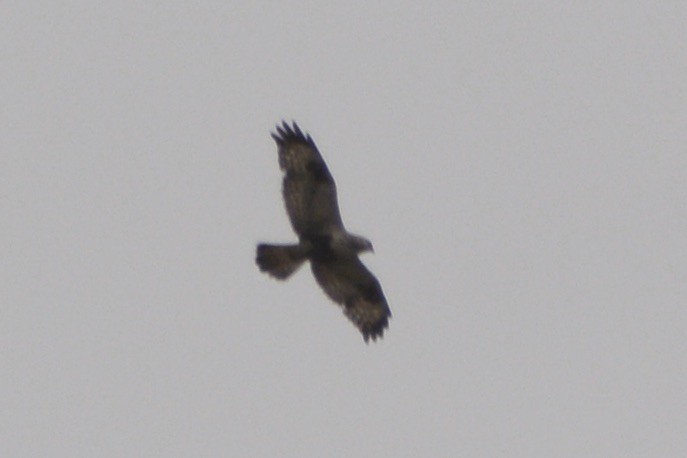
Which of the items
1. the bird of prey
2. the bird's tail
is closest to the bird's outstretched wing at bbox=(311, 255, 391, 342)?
the bird of prey

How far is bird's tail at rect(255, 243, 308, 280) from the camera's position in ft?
56.9

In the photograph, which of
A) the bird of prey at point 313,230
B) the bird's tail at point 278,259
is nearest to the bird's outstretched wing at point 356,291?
the bird of prey at point 313,230

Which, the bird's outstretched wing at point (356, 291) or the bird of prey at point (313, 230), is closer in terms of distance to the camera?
the bird of prey at point (313, 230)

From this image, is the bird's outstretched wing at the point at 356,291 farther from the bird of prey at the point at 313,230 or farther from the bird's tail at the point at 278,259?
the bird's tail at the point at 278,259

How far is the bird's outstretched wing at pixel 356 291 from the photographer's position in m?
17.6

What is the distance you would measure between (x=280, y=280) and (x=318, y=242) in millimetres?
535

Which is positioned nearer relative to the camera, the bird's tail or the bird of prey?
the bird of prey

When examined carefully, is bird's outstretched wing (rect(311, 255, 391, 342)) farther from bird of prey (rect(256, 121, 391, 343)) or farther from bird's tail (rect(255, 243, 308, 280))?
bird's tail (rect(255, 243, 308, 280))

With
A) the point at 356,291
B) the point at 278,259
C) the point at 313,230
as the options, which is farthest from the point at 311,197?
the point at 356,291

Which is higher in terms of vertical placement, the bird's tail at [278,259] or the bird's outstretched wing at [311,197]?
the bird's outstretched wing at [311,197]

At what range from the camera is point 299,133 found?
57.8ft

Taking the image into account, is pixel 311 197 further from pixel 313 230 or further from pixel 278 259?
pixel 278 259

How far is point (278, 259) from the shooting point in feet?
56.9

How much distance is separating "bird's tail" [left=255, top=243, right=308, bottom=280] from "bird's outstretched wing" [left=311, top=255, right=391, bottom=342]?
28cm
